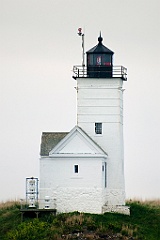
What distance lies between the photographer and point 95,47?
47.6m

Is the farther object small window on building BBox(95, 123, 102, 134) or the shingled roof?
small window on building BBox(95, 123, 102, 134)

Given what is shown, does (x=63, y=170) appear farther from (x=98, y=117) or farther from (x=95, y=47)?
(x=95, y=47)

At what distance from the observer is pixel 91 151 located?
44781 millimetres

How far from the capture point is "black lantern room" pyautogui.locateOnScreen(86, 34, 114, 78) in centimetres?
4675

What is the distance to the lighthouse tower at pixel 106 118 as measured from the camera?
46.2 metres

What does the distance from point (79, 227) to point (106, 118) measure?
6.84 m

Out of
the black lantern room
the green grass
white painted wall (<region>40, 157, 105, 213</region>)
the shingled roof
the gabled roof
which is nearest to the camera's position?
the green grass

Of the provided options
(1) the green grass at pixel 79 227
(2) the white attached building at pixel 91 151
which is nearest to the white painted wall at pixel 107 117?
(2) the white attached building at pixel 91 151

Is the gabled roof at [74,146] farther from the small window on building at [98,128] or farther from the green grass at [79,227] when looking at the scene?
the green grass at [79,227]

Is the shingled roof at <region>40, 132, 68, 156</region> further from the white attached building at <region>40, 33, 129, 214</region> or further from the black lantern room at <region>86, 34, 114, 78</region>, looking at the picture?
the black lantern room at <region>86, 34, 114, 78</region>

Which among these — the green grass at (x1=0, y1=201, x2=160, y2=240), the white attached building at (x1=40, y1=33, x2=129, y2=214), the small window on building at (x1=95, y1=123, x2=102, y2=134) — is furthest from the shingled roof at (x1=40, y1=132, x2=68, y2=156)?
the green grass at (x1=0, y1=201, x2=160, y2=240)

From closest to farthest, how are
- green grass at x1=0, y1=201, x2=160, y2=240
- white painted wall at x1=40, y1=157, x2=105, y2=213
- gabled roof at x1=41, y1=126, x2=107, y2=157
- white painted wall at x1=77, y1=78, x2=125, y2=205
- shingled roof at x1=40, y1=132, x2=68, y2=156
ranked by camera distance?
green grass at x1=0, y1=201, x2=160, y2=240 < white painted wall at x1=40, y1=157, x2=105, y2=213 < gabled roof at x1=41, y1=126, x2=107, y2=157 < shingled roof at x1=40, y1=132, x2=68, y2=156 < white painted wall at x1=77, y1=78, x2=125, y2=205

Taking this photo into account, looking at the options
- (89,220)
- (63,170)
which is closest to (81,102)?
(63,170)

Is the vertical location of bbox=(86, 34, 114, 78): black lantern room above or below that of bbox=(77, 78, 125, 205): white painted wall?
above
